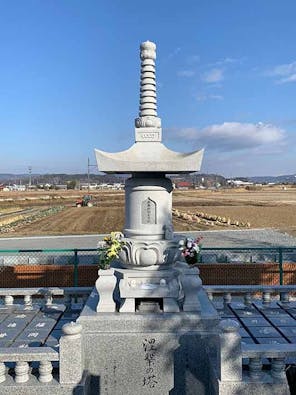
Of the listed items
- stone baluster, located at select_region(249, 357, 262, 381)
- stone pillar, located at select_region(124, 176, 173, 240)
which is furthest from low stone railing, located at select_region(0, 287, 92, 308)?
stone baluster, located at select_region(249, 357, 262, 381)

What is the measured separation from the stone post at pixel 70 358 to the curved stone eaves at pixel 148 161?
10.1 ft

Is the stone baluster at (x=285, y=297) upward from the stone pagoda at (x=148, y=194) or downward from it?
downward

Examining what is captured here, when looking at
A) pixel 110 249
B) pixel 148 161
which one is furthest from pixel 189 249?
pixel 148 161

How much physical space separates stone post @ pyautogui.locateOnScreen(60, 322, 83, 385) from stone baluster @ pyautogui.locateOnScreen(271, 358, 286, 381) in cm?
295

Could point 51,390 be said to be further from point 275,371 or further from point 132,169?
point 132,169

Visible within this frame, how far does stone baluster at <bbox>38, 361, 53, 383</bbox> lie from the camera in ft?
19.5

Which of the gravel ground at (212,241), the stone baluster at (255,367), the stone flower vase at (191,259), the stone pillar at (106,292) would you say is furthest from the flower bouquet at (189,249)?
the gravel ground at (212,241)

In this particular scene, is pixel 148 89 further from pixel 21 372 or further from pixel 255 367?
pixel 21 372

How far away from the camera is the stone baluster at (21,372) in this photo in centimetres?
589

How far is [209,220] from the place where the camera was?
143 ft

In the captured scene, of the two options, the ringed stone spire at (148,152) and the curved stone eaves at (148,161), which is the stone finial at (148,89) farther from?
the curved stone eaves at (148,161)

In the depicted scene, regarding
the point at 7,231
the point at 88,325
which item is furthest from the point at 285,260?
the point at 7,231

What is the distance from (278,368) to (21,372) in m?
3.89

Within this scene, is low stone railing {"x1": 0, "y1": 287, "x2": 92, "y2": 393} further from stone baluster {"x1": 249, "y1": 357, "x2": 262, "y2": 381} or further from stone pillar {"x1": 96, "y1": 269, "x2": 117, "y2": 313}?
stone baluster {"x1": 249, "y1": 357, "x2": 262, "y2": 381}
